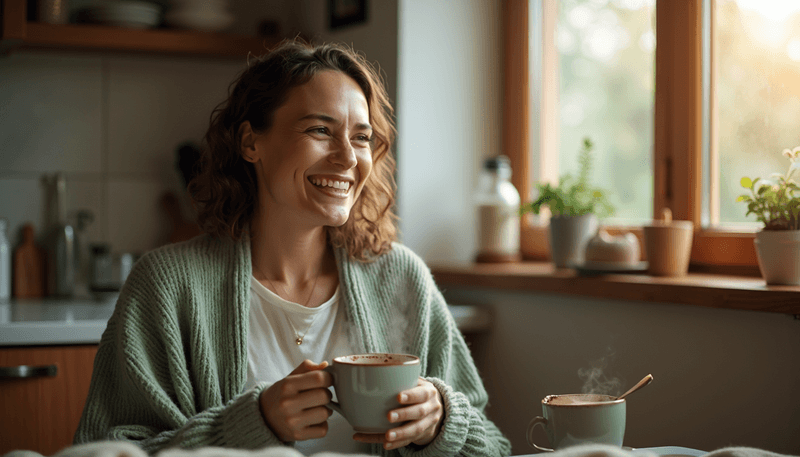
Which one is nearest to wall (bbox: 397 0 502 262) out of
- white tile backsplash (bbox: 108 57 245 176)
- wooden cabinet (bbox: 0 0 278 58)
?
wooden cabinet (bbox: 0 0 278 58)

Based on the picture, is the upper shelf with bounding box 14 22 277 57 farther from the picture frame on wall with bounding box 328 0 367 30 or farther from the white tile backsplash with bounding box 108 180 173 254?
the white tile backsplash with bounding box 108 180 173 254

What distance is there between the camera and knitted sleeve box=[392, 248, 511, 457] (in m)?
1.12

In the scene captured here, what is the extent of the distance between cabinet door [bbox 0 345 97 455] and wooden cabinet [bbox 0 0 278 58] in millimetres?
1009

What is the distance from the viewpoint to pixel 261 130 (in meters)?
1.39

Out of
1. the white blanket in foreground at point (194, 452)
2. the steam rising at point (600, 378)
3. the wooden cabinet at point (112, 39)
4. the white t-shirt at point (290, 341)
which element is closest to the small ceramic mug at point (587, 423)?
the white blanket in foreground at point (194, 452)

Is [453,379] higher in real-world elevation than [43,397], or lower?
higher

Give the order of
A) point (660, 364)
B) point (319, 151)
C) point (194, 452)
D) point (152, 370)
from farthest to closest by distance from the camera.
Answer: point (660, 364)
point (319, 151)
point (152, 370)
point (194, 452)

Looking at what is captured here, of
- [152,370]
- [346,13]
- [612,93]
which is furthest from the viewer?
[346,13]

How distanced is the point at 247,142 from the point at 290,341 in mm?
388

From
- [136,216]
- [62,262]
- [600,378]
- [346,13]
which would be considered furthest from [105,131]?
[600,378]

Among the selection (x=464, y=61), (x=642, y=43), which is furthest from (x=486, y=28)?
(x=642, y=43)

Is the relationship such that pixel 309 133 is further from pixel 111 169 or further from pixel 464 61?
pixel 111 169

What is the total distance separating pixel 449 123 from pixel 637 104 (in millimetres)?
565

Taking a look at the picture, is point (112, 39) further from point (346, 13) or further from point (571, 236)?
point (571, 236)
